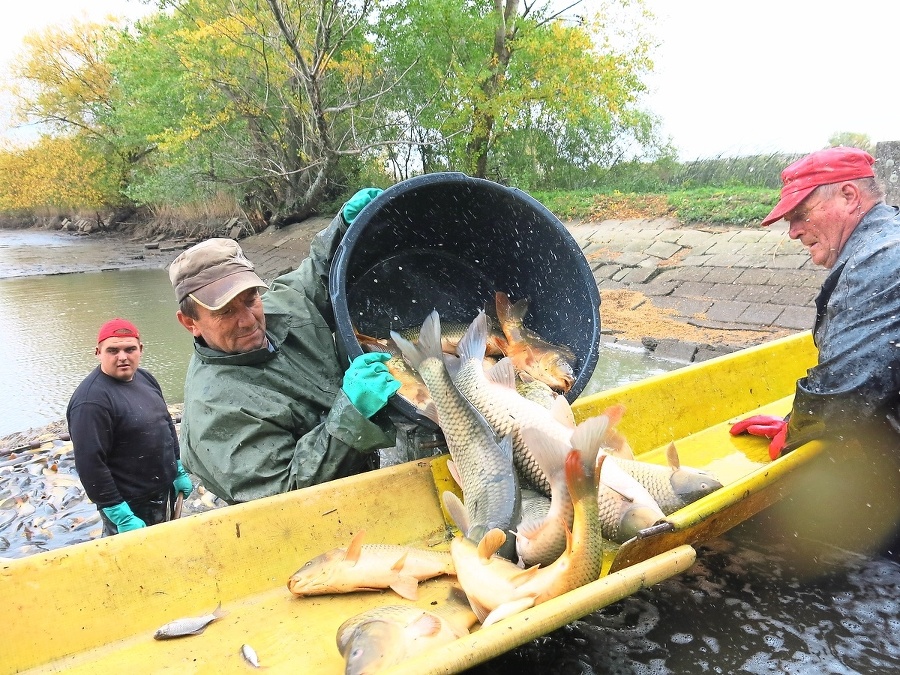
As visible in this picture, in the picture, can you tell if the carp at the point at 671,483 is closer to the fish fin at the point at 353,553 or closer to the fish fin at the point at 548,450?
the fish fin at the point at 548,450

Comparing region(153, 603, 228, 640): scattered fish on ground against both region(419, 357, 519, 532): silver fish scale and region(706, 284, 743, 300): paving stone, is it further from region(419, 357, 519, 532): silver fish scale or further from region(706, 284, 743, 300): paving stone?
region(706, 284, 743, 300): paving stone

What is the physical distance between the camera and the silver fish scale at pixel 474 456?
2662mm

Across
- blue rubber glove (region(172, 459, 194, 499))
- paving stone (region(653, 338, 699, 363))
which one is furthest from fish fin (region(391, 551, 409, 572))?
paving stone (region(653, 338, 699, 363))

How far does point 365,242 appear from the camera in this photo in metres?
3.98

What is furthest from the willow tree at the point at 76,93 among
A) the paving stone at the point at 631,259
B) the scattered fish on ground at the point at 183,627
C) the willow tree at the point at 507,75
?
the scattered fish on ground at the point at 183,627

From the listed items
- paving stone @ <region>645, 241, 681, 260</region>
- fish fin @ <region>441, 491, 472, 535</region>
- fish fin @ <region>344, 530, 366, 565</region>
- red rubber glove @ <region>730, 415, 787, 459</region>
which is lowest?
red rubber glove @ <region>730, 415, 787, 459</region>

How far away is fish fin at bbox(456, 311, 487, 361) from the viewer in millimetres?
3416

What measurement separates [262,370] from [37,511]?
11.9ft

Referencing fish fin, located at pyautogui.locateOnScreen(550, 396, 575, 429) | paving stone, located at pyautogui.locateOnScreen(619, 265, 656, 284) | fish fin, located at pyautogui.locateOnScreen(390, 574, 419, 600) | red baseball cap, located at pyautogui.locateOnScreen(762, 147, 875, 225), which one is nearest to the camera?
fish fin, located at pyautogui.locateOnScreen(390, 574, 419, 600)

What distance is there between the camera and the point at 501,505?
2656 millimetres

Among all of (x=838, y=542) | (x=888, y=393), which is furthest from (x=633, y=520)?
(x=838, y=542)

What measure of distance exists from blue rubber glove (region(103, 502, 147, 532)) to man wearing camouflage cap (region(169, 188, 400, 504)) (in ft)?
2.85

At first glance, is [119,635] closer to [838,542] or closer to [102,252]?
[838,542]

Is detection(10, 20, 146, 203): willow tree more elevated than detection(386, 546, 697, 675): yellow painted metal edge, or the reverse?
detection(10, 20, 146, 203): willow tree
